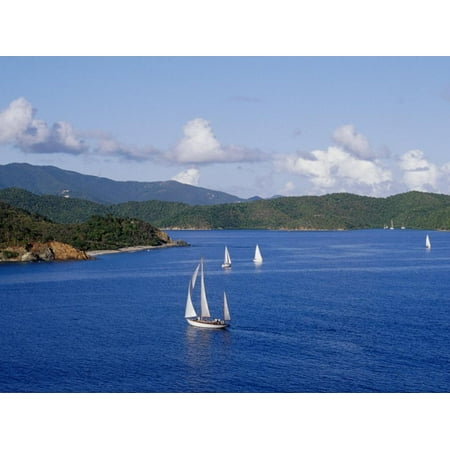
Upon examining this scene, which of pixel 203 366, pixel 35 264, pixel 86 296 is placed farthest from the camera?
pixel 35 264

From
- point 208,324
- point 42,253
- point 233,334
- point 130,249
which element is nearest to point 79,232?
point 130,249

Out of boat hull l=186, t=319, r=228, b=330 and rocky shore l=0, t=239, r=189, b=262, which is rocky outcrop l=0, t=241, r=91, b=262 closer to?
rocky shore l=0, t=239, r=189, b=262

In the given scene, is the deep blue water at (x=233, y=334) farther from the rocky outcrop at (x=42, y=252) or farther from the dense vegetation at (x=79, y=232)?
the dense vegetation at (x=79, y=232)

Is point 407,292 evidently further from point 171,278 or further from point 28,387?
point 28,387

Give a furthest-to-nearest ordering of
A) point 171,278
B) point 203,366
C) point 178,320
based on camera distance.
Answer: point 171,278 → point 178,320 → point 203,366

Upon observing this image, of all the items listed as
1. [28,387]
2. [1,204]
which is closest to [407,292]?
[28,387]

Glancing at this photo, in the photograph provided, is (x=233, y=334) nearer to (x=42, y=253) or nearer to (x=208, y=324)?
(x=208, y=324)
